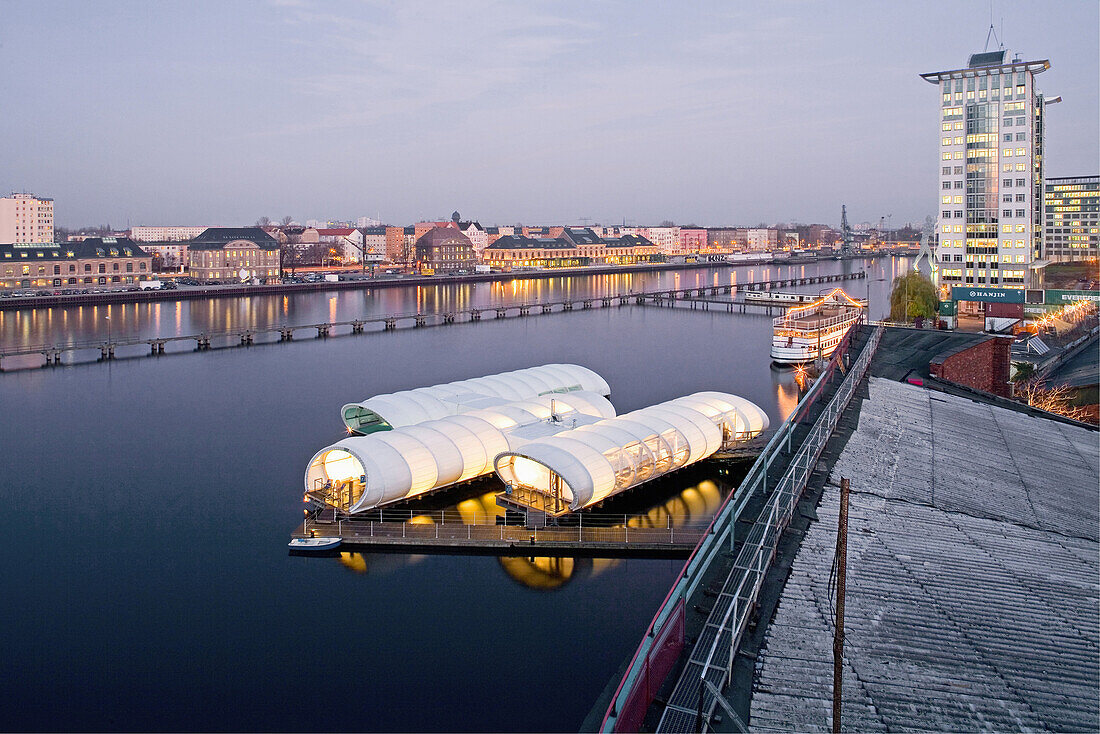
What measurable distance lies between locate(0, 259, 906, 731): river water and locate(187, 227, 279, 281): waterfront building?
74.9 feet

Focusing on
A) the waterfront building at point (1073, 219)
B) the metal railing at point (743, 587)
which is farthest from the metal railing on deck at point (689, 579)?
the waterfront building at point (1073, 219)

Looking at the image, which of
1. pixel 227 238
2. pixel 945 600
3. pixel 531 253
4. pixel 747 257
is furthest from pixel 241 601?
pixel 747 257

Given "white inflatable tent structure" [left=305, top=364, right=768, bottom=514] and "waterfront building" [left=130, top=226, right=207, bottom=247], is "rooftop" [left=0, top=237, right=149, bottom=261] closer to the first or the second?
"white inflatable tent structure" [left=305, top=364, right=768, bottom=514]

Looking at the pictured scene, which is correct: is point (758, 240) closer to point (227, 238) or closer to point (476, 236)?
point (476, 236)

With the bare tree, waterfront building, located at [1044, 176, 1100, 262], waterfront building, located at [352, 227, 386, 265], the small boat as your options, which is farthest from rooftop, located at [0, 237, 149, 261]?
waterfront building, located at [1044, 176, 1100, 262]

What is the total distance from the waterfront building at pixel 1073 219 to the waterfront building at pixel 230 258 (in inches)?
1481

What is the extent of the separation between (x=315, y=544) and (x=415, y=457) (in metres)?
1.12

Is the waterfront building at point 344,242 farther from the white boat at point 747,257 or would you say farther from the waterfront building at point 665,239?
the white boat at point 747,257

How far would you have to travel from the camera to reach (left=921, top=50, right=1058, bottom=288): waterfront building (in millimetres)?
23219

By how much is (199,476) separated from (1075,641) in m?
8.15

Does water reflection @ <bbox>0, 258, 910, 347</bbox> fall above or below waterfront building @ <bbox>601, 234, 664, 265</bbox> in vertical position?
below

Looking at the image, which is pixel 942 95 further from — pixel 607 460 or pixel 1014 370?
pixel 607 460

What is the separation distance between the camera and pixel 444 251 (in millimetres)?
44750

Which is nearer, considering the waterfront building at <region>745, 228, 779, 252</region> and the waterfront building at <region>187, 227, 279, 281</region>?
the waterfront building at <region>187, 227, 279, 281</region>
